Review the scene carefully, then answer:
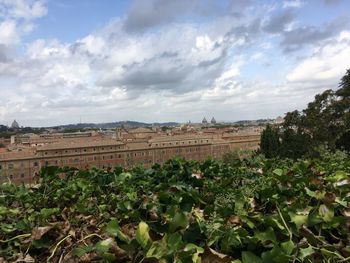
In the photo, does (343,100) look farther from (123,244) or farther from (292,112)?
(123,244)

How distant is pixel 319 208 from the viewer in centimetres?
130

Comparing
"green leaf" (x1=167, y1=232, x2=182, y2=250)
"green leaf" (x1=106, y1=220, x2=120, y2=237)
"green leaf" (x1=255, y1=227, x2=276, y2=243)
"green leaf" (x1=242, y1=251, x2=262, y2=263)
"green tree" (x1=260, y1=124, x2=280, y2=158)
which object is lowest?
"green tree" (x1=260, y1=124, x2=280, y2=158)

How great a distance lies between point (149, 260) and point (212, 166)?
1.30 m

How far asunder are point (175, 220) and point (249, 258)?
237mm

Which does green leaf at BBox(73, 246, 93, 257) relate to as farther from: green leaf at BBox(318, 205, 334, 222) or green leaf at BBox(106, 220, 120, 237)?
green leaf at BBox(318, 205, 334, 222)

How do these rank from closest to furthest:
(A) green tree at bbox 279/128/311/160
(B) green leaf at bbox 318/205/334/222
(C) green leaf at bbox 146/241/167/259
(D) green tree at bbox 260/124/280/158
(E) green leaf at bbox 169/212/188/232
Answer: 1. (C) green leaf at bbox 146/241/167/259
2. (E) green leaf at bbox 169/212/188/232
3. (B) green leaf at bbox 318/205/334/222
4. (A) green tree at bbox 279/128/311/160
5. (D) green tree at bbox 260/124/280/158

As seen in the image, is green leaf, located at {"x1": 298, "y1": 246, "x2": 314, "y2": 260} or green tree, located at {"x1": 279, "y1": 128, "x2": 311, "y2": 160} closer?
green leaf, located at {"x1": 298, "y1": 246, "x2": 314, "y2": 260}

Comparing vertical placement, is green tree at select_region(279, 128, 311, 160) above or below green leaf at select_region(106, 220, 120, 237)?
below

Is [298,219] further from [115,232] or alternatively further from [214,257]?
[115,232]

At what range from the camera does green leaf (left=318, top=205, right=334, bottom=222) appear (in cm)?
125

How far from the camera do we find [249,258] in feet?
3.39

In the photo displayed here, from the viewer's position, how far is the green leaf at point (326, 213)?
1.25m

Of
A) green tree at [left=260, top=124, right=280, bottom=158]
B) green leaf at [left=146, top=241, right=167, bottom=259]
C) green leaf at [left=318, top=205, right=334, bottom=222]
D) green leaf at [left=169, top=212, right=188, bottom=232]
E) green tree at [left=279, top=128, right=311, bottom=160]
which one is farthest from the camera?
green tree at [left=260, top=124, right=280, bottom=158]

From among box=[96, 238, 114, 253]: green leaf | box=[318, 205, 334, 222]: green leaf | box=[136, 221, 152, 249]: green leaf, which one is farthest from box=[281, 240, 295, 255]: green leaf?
box=[96, 238, 114, 253]: green leaf
